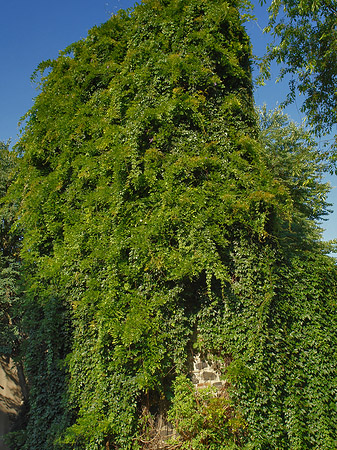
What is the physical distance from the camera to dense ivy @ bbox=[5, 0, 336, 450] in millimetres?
4500

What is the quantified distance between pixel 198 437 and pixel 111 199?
12.2 ft

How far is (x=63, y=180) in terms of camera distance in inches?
263

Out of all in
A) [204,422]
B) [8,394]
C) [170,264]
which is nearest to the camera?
[204,422]

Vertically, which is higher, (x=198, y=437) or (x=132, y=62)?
(x=132, y=62)

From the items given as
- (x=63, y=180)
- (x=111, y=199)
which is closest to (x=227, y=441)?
(x=111, y=199)

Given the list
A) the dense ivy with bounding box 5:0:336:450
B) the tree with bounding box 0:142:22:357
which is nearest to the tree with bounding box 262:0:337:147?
the dense ivy with bounding box 5:0:336:450

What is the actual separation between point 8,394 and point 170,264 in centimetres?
1037

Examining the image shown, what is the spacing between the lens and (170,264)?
186 inches

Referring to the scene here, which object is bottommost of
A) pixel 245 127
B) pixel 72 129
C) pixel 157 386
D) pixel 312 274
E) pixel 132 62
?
pixel 157 386

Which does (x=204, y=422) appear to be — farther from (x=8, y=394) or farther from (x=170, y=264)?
(x=8, y=394)

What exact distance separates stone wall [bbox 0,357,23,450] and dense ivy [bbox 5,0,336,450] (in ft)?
19.3

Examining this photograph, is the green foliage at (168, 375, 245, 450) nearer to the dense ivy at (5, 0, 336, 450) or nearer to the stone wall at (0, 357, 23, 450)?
the dense ivy at (5, 0, 336, 450)

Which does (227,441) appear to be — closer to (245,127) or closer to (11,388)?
(245,127)

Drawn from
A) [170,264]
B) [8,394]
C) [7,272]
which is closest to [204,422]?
[170,264]
